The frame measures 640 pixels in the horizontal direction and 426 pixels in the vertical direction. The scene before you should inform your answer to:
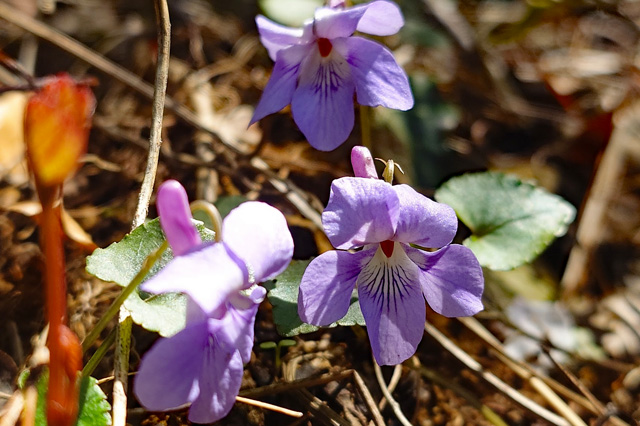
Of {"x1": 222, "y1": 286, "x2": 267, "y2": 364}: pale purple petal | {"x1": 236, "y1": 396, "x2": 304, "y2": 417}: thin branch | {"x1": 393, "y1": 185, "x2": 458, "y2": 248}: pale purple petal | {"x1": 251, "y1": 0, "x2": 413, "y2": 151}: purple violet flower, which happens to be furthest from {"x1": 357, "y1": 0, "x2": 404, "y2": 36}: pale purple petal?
{"x1": 236, "y1": 396, "x2": 304, "y2": 417}: thin branch

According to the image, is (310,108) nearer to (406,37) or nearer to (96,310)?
(96,310)

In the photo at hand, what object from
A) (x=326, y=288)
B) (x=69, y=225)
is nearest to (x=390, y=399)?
(x=326, y=288)

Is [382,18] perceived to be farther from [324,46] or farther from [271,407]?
[271,407]

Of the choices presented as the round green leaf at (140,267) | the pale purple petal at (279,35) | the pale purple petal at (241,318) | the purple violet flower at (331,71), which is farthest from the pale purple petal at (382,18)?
the pale purple petal at (241,318)

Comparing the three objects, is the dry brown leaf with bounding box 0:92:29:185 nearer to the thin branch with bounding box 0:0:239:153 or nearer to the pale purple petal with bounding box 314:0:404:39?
the thin branch with bounding box 0:0:239:153

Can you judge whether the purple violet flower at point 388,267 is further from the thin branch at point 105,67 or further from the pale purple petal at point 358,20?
the thin branch at point 105,67

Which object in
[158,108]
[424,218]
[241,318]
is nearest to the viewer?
[241,318]
